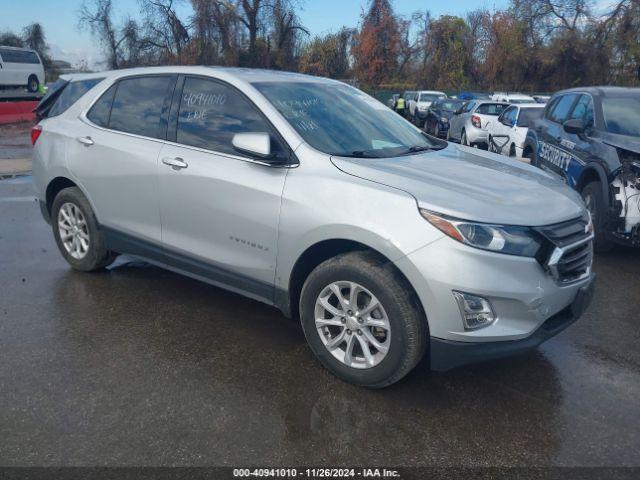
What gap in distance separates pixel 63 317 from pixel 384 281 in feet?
8.52

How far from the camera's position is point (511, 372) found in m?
3.82

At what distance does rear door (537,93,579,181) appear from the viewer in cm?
752

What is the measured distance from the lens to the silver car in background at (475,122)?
1606cm

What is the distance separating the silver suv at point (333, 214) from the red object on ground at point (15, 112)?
20.4m

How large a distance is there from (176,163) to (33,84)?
32.2m

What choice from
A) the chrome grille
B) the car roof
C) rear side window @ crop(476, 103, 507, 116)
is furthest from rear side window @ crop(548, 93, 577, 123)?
rear side window @ crop(476, 103, 507, 116)

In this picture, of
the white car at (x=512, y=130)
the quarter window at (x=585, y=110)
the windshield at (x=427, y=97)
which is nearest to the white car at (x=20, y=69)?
the windshield at (x=427, y=97)

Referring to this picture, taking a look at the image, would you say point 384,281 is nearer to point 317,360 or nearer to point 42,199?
point 317,360

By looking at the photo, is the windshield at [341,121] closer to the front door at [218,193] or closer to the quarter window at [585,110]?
the front door at [218,193]

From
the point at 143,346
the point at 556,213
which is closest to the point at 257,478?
the point at 143,346

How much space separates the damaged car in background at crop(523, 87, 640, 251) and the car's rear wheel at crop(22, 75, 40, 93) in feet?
99.2

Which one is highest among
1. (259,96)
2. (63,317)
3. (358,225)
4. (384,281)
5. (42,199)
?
(259,96)

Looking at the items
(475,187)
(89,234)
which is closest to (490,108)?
(89,234)

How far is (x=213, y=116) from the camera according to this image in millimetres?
4305
